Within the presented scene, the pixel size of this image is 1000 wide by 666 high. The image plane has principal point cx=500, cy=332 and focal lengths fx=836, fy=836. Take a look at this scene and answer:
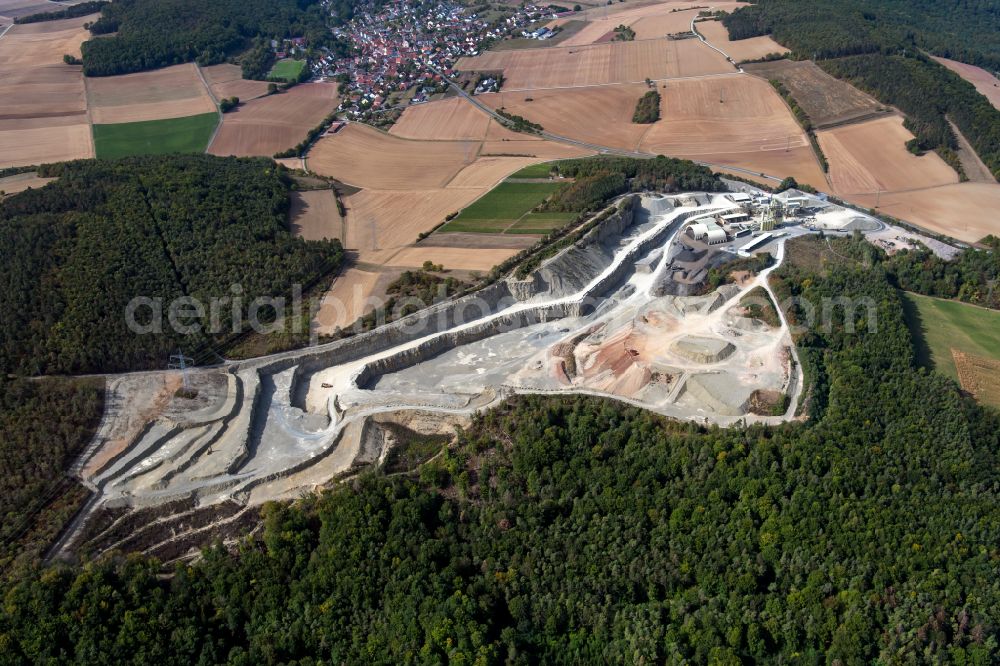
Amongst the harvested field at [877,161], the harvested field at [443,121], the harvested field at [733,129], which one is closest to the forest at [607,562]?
the harvested field at [877,161]

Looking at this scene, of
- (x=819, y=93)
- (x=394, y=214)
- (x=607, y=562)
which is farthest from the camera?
(x=819, y=93)

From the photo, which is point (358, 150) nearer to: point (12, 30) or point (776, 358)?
point (776, 358)

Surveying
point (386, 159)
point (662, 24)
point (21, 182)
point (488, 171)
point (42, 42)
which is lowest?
point (386, 159)

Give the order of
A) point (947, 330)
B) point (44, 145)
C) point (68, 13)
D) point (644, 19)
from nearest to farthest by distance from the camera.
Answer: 1. point (947, 330)
2. point (44, 145)
3. point (68, 13)
4. point (644, 19)

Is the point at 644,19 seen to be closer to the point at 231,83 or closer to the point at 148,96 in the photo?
the point at 231,83

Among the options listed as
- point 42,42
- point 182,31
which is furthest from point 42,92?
point 182,31

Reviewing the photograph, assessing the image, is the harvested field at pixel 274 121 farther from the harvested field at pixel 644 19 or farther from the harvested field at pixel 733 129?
the harvested field at pixel 733 129

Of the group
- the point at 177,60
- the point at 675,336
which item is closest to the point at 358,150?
the point at 177,60
